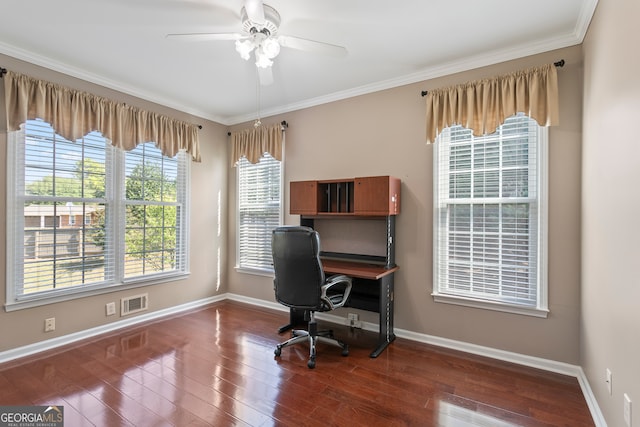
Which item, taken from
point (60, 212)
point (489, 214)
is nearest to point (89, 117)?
point (60, 212)

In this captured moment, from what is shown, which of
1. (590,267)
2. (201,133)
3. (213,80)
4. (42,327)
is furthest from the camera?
(201,133)

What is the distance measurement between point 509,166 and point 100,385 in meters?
3.82

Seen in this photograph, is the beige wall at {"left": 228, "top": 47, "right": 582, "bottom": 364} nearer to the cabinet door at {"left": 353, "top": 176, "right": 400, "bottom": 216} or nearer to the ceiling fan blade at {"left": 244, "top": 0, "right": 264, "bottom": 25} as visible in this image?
the cabinet door at {"left": 353, "top": 176, "right": 400, "bottom": 216}

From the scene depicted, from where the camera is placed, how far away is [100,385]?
234 cm

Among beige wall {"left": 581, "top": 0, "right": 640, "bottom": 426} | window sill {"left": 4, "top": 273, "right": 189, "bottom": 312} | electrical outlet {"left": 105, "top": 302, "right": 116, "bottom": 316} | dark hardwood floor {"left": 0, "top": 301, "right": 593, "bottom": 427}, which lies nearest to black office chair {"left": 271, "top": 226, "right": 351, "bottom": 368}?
dark hardwood floor {"left": 0, "top": 301, "right": 593, "bottom": 427}

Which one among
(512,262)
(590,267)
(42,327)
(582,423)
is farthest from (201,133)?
(582,423)

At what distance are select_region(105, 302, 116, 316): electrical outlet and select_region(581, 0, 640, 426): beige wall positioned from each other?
4301mm

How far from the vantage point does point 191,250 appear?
4297 mm

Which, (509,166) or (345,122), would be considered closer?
(509,166)

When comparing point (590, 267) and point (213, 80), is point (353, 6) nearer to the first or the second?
point (213, 80)

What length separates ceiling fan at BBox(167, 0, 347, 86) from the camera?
2.04m

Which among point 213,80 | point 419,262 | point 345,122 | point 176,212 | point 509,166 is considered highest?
point 213,80

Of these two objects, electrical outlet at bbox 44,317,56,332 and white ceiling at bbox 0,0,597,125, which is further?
electrical outlet at bbox 44,317,56,332

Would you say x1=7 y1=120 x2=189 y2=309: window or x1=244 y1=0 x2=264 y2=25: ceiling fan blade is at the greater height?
x1=244 y1=0 x2=264 y2=25: ceiling fan blade
